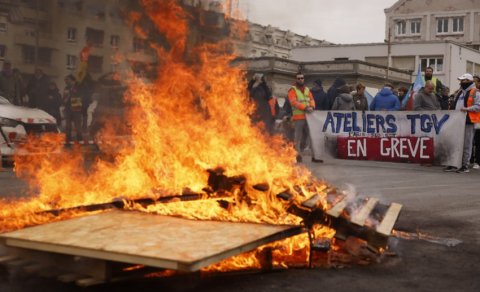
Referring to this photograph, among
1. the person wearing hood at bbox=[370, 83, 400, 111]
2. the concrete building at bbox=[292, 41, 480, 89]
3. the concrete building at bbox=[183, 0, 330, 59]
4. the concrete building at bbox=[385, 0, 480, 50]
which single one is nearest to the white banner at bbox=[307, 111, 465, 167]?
the person wearing hood at bbox=[370, 83, 400, 111]

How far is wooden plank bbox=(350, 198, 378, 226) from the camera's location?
4.88 metres

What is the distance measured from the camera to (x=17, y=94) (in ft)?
30.7

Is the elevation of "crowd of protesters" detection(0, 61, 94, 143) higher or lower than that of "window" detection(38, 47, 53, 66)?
lower

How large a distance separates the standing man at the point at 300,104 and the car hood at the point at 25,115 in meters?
5.58

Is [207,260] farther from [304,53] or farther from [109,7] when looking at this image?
[304,53]

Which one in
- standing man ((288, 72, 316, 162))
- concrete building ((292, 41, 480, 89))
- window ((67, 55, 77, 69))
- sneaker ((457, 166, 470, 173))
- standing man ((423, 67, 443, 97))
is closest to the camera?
window ((67, 55, 77, 69))

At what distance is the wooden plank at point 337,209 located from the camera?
4.86m

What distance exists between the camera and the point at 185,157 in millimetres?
5891

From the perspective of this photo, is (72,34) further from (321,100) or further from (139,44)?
(321,100)

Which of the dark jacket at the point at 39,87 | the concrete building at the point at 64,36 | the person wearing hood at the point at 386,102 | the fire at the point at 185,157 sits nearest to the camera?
the fire at the point at 185,157

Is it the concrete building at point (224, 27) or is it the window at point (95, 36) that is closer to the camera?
the window at point (95, 36)

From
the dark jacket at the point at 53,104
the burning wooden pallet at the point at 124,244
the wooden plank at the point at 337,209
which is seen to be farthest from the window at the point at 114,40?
the wooden plank at the point at 337,209

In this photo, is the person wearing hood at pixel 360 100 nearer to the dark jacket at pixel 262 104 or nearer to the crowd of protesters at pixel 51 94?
the dark jacket at pixel 262 104

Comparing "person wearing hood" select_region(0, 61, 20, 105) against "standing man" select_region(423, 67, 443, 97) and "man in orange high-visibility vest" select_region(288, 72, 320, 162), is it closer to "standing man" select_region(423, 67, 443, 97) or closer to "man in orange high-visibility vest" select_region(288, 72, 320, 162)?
"man in orange high-visibility vest" select_region(288, 72, 320, 162)
